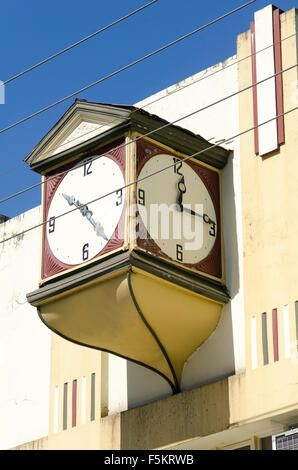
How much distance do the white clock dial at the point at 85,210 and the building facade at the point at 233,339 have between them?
23.7 inches

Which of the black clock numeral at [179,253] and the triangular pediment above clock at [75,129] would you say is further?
the triangular pediment above clock at [75,129]

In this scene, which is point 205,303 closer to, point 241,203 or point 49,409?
point 241,203

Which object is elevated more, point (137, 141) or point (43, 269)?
point (137, 141)

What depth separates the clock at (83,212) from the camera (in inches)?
716

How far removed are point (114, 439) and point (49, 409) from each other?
5.37 ft

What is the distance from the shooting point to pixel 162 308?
1794 centimetres

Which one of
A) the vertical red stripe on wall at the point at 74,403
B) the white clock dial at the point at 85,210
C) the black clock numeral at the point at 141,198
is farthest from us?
the vertical red stripe on wall at the point at 74,403

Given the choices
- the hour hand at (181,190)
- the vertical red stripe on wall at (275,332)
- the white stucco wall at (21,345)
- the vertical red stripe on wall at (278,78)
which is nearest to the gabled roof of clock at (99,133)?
the hour hand at (181,190)

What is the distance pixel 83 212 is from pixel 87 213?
82 mm

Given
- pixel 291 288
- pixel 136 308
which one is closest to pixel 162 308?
pixel 136 308

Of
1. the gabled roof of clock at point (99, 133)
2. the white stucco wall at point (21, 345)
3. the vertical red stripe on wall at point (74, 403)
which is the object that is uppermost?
the gabled roof of clock at point (99, 133)

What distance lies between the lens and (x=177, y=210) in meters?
18.4

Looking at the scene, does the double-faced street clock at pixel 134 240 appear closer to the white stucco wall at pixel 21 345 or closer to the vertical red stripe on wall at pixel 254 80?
the vertical red stripe on wall at pixel 254 80
